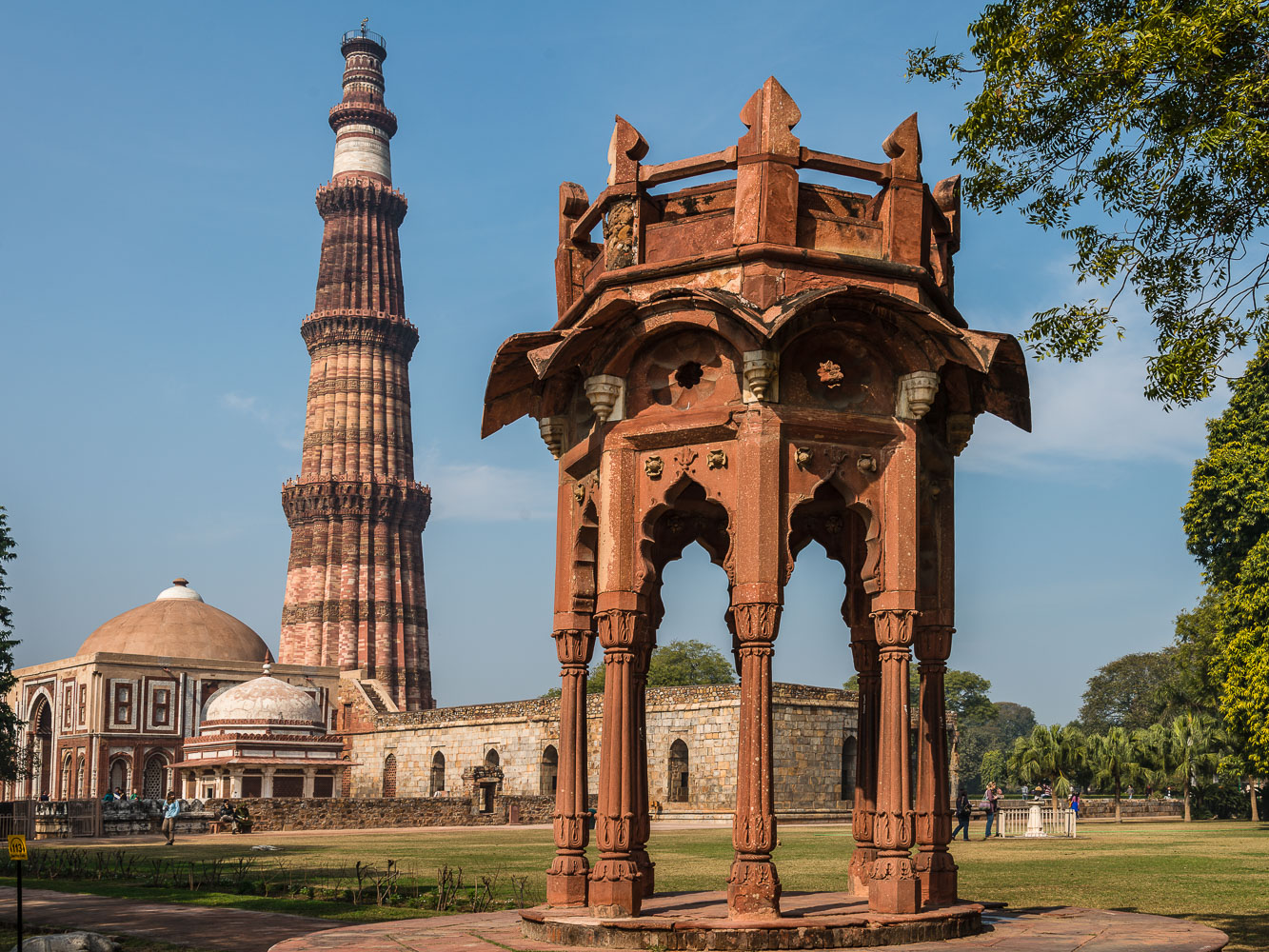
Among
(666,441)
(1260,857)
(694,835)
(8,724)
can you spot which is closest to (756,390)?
(666,441)

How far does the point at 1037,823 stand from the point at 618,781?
2245 cm

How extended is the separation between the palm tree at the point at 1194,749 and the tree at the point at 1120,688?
34.2m

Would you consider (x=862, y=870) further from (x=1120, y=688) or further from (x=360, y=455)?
(x=1120, y=688)

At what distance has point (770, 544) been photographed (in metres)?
8.61

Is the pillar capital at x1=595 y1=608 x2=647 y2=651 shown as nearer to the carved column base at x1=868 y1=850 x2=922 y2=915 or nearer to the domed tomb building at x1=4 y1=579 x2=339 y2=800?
the carved column base at x1=868 y1=850 x2=922 y2=915

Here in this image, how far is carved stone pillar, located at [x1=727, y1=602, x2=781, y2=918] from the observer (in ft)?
26.8

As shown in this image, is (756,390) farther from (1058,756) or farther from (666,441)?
(1058,756)

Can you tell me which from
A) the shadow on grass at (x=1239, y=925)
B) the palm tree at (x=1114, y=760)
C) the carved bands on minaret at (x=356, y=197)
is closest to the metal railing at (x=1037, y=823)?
the palm tree at (x=1114, y=760)

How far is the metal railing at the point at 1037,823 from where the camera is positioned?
94.3 feet

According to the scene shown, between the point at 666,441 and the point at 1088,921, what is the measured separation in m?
4.29

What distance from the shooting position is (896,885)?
8.40 metres

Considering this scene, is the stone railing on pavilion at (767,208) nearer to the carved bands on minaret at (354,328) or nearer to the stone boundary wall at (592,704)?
the stone boundary wall at (592,704)

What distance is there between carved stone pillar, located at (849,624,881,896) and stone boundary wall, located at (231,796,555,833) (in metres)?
27.1

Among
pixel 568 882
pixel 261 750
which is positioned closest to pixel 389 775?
pixel 261 750
